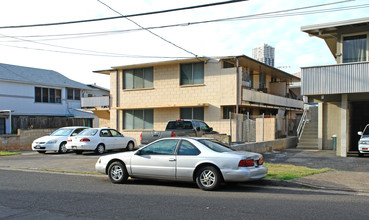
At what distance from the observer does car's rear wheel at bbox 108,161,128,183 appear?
9.79 metres

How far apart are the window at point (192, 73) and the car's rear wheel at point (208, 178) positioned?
15.3 metres

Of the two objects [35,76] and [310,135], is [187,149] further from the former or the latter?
[35,76]

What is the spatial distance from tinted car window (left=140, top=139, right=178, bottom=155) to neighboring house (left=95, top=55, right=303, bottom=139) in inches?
501

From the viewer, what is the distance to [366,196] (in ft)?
27.0

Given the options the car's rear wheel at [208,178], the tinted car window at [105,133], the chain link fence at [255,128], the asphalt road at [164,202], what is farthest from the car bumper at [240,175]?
the chain link fence at [255,128]

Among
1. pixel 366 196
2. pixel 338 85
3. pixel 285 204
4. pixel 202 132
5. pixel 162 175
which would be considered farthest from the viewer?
pixel 202 132

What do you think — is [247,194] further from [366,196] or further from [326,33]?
[326,33]

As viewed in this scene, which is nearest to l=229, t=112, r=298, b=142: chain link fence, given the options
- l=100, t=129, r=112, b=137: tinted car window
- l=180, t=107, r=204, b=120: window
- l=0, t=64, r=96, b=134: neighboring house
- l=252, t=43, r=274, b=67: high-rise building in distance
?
l=180, t=107, r=204, b=120: window

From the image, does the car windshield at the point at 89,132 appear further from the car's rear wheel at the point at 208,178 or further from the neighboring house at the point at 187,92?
the car's rear wheel at the point at 208,178

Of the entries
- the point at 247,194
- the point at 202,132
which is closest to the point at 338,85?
the point at 202,132

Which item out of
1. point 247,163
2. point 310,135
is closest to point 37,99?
point 310,135

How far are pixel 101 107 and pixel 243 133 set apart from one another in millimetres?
13093

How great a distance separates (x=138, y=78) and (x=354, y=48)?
15.2 m

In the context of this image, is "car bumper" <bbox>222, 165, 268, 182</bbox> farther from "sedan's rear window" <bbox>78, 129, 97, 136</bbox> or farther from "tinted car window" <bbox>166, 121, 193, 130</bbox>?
"sedan's rear window" <bbox>78, 129, 97, 136</bbox>
